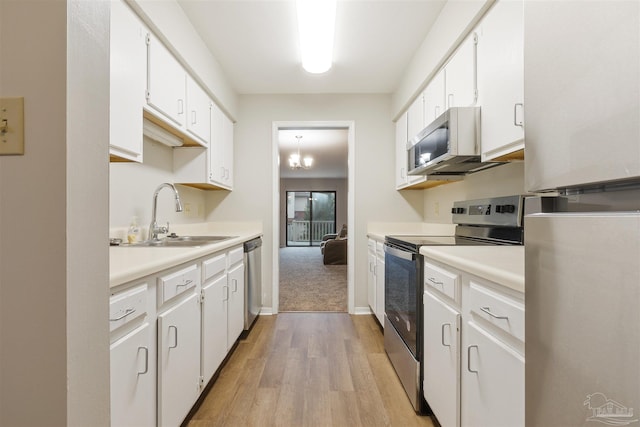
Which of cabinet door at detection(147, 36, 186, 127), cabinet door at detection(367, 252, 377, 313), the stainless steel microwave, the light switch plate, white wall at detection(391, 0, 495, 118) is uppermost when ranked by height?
white wall at detection(391, 0, 495, 118)

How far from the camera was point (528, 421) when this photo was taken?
56 cm

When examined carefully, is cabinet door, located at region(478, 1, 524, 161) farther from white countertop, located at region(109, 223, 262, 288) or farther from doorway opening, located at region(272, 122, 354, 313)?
doorway opening, located at region(272, 122, 354, 313)

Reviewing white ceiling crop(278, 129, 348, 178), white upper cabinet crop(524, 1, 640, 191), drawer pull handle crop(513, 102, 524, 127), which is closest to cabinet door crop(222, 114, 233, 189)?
white ceiling crop(278, 129, 348, 178)

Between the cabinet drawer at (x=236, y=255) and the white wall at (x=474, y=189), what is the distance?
1863mm

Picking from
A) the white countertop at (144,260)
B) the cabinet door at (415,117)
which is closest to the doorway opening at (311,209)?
the cabinet door at (415,117)

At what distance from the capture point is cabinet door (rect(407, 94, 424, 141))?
2.53m

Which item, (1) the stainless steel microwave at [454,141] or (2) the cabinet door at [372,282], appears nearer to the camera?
(1) the stainless steel microwave at [454,141]

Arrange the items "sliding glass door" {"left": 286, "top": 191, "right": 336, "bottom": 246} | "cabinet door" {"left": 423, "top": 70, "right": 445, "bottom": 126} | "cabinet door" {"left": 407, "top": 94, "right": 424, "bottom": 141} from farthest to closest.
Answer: "sliding glass door" {"left": 286, "top": 191, "right": 336, "bottom": 246} < "cabinet door" {"left": 407, "top": 94, "right": 424, "bottom": 141} < "cabinet door" {"left": 423, "top": 70, "right": 445, "bottom": 126}

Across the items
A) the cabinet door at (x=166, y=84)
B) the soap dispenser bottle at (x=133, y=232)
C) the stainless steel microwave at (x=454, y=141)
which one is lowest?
the soap dispenser bottle at (x=133, y=232)

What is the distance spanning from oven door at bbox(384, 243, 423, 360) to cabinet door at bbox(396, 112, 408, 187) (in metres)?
1.11

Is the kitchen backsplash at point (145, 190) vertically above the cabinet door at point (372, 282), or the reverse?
the kitchen backsplash at point (145, 190)

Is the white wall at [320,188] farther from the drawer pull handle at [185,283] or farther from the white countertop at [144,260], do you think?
the drawer pull handle at [185,283]

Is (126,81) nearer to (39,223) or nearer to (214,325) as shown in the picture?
(39,223)

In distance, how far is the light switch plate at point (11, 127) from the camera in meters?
0.54
